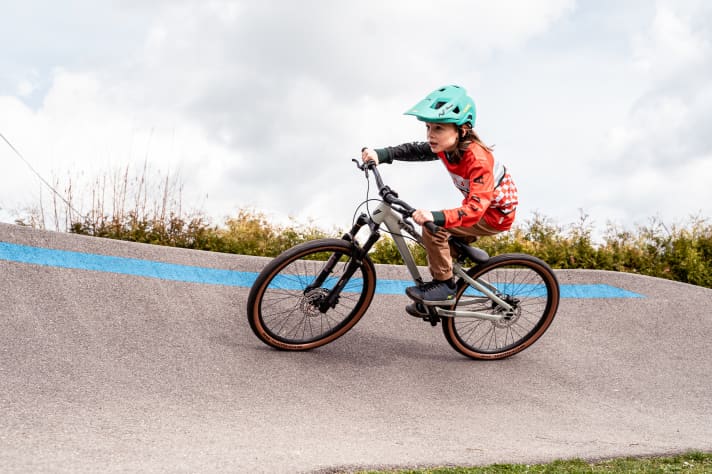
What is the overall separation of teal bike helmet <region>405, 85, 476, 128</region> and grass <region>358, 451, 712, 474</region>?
2.47 metres

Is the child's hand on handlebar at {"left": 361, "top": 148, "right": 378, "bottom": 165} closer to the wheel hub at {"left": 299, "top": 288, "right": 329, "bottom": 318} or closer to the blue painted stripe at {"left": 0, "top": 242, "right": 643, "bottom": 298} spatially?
the wheel hub at {"left": 299, "top": 288, "right": 329, "bottom": 318}

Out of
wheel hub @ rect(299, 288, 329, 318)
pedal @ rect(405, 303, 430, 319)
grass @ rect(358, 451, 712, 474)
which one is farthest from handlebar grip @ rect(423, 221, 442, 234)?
grass @ rect(358, 451, 712, 474)

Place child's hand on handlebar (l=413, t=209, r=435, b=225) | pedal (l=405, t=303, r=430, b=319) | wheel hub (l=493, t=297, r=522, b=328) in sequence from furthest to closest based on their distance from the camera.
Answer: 1. wheel hub (l=493, t=297, r=522, b=328)
2. pedal (l=405, t=303, r=430, b=319)
3. child's hand on handlebar (l=413, t=209, r=435, b=225)

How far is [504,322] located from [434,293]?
2.88ft

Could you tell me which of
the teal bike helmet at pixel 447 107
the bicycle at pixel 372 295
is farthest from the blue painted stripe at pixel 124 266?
the teal bike helmet at pixel 447 107

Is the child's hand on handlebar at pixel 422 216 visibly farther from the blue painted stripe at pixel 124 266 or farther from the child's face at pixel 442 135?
the blue painted stripe at pixel 124 266

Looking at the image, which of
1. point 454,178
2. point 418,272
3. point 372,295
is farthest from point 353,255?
point 454,178

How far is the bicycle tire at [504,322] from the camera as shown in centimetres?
608

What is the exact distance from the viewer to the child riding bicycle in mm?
5320

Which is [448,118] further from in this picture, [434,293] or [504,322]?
[504,322]

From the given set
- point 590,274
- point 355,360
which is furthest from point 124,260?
point 590,274

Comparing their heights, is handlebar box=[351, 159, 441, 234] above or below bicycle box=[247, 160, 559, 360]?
above

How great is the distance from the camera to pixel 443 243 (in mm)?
5551

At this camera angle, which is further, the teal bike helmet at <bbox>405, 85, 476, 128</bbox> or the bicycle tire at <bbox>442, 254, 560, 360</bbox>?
the bicycle tire at <bbox>442, 254, 560, 360</bbox>
